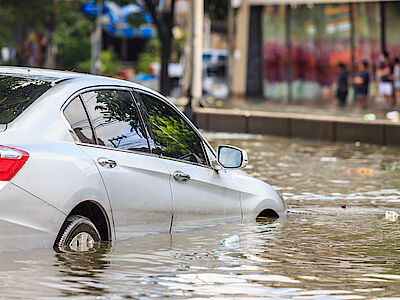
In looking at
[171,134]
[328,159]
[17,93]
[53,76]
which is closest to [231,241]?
[171,134]

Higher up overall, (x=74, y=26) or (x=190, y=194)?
(x=74, y=26)

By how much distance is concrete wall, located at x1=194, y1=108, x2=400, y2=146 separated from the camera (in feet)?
68.7

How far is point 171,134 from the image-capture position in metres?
7.95

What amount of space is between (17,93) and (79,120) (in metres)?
0.42

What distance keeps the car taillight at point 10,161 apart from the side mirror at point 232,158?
229 centimetres

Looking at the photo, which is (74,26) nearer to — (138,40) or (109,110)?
(138,40)

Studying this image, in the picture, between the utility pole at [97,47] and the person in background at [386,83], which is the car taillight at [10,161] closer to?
the person in background at [386,83]

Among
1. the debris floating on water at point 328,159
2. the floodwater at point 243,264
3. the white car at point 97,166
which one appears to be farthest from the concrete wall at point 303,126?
the white car at point 97,166

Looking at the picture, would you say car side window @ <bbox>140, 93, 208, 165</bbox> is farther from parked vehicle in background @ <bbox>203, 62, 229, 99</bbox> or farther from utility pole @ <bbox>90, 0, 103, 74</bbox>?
parked vehicle in background @ <bbox>203, 62, 229, 99</bbox>

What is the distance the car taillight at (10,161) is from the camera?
6.16 metres

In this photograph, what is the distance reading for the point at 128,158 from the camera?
7.22m

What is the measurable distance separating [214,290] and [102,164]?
1107 millimetres

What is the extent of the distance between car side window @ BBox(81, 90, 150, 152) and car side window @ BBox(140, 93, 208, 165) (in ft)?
0.53

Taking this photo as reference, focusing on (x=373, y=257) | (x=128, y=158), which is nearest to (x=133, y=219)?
(x=128, y=158)
